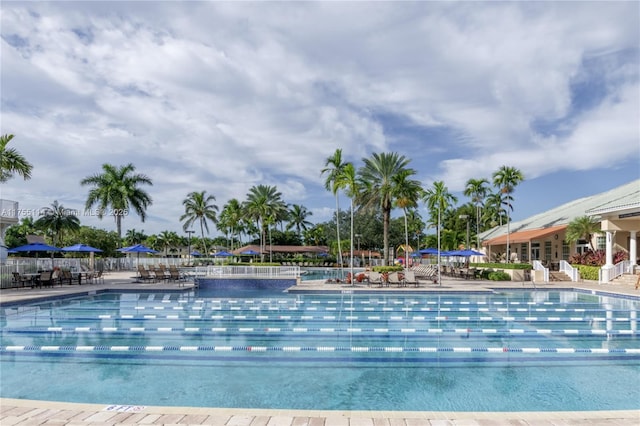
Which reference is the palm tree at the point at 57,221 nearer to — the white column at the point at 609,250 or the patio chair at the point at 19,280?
the patio chair at the point at 19,280

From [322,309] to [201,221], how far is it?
4370cm

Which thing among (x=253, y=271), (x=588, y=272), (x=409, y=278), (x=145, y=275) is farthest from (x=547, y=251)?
(x=145, y=275)

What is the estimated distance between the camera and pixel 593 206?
31984 millimetres

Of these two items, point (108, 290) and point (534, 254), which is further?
point (534, 254)

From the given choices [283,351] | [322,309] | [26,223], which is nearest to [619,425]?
[283,351]

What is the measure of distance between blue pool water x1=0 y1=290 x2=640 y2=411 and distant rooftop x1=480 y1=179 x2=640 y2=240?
37.6ft

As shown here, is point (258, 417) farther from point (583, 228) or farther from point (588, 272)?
point (588, 272)

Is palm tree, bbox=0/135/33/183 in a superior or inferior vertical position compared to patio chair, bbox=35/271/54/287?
superior

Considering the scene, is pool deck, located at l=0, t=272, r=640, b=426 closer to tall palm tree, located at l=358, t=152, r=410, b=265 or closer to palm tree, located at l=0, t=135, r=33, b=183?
palm tree, located at l=0, t=135, r=33, b=183

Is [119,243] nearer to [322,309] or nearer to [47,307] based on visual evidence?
[47,307]

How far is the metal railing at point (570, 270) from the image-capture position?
28142 millimetres

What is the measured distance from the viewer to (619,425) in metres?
4.39

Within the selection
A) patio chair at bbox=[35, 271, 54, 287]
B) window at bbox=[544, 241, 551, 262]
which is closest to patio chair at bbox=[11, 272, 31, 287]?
patio chair at bbox=[35, 271, 54, 287]

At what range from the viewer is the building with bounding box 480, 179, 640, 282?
82.4 feet
